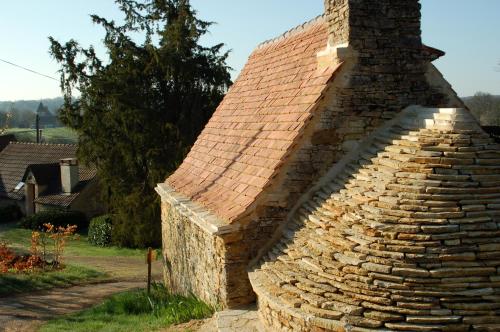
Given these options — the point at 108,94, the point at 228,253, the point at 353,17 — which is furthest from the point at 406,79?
the point at 108,94

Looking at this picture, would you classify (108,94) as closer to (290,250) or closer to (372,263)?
(290,250)

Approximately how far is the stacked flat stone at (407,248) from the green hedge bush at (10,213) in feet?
99.7

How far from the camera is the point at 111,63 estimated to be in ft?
80.0

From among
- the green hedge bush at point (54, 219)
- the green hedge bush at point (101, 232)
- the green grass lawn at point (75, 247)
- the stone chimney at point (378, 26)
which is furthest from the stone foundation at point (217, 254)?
the green hedge bush at point (54, 219)

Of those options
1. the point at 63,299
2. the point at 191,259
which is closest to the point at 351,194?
the point at 191,259

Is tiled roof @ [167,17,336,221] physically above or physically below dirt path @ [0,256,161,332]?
above

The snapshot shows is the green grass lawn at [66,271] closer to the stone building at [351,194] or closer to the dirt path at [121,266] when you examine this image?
the dirt path at [121,266]

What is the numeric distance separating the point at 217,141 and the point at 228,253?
15.1 ft

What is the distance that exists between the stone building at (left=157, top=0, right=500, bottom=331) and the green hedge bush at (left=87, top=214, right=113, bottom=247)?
50.2 feet

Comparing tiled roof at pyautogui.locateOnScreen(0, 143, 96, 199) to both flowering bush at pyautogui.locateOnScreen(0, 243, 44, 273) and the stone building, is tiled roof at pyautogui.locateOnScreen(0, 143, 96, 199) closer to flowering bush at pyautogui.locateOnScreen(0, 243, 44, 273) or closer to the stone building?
flowering bush at pyautogui.locateOnScreen(0, 243, 44, 273)

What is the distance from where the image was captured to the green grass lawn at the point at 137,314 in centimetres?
942

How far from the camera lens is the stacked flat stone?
18.4ft

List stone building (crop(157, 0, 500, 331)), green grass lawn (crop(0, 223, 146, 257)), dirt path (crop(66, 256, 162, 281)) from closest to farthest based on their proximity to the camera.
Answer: stone building (crop(157, 0, 500, 331)) → dirt path (crop(66, 256, 162, 281)) → green grass lawn (crop(0, 223, 146, 257))

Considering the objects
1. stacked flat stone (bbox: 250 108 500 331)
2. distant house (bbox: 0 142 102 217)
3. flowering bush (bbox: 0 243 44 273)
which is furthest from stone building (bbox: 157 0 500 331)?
distant house (bbox: 0 142 102 217)
